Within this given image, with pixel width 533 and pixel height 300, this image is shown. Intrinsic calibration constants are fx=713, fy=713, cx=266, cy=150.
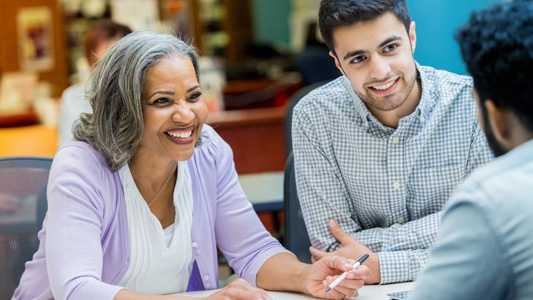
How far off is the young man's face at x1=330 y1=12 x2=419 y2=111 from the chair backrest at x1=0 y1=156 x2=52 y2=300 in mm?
932

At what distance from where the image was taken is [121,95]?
1820mm

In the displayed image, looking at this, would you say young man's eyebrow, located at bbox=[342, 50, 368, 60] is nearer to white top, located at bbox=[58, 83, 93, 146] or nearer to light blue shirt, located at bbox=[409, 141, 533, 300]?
light blue shirt, located at bbox=[409, 141, 533, 300]

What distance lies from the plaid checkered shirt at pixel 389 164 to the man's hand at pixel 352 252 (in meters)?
0.04

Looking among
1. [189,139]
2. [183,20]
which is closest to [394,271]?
[189,139]

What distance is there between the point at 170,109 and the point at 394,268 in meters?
0.69

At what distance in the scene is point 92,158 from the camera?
72.4 inches

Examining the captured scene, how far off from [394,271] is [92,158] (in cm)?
82

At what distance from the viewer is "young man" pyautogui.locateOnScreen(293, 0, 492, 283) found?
6.23ft

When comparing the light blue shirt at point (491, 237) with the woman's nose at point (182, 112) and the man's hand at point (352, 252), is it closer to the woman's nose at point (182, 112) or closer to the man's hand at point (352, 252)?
the man's hand at point (352, 252)

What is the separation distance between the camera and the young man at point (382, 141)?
190 cm

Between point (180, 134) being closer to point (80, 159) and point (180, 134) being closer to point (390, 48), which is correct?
point (80, 159)

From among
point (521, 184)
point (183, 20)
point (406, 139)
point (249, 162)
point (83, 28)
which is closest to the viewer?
point (521, 184)

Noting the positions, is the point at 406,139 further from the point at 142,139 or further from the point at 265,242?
the point at 142,139

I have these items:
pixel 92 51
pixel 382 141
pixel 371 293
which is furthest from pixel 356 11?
pixel 92 51
